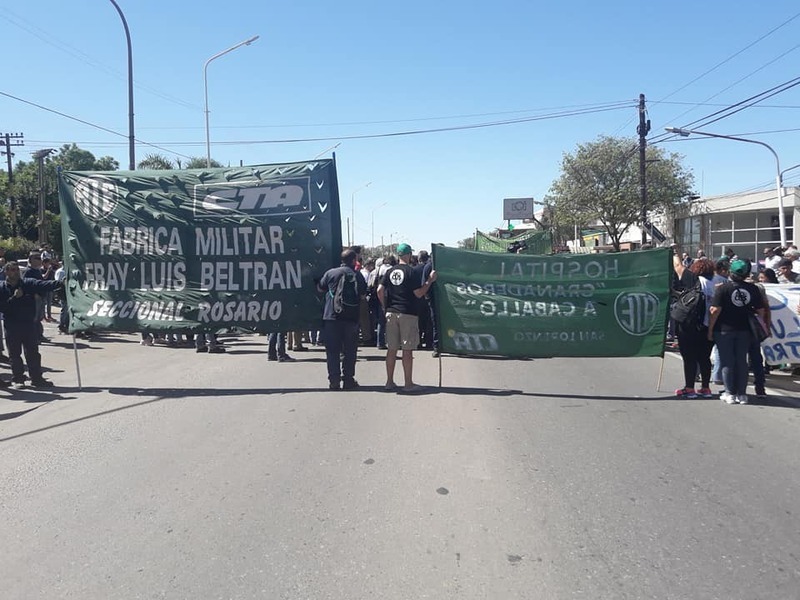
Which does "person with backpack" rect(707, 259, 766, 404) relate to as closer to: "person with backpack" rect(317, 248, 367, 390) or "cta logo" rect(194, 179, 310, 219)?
"person with backpack" rect(317, 248, 367, 390)

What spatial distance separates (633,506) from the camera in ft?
15.3

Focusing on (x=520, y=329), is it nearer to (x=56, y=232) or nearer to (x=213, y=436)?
(x=213, y=436)

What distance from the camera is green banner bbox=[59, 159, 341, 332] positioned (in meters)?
8.91

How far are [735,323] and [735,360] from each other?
0.43 metres

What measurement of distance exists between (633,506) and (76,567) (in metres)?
3.51

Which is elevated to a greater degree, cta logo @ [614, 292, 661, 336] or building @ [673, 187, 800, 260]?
building @ [673, 187, 800, 260]

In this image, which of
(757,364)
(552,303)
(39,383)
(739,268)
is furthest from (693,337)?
(39,383)

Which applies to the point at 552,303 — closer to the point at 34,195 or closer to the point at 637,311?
the point at 637,311

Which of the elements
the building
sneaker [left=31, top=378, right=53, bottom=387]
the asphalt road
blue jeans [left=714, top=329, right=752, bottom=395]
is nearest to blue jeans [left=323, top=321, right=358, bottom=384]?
the asphalt road

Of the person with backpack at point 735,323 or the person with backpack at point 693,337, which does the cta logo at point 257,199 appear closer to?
the person with backpack at point 693,337

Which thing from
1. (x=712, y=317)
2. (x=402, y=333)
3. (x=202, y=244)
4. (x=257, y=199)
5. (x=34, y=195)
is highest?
(x=34, y=195)

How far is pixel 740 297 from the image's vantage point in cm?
791

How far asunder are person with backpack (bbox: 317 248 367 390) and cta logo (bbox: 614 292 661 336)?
334 cm

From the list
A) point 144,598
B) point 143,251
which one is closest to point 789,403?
point 144,598
